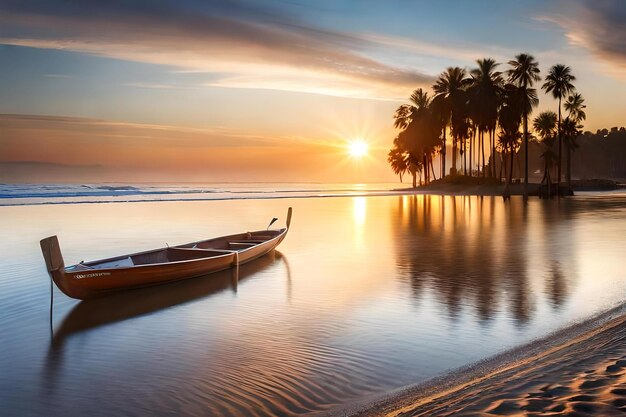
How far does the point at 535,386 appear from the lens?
545cm

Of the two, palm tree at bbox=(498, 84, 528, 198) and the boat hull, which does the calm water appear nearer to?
the boat hull

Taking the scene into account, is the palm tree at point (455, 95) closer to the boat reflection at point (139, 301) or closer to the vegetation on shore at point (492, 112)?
the vegetation on shore at point (492, 112)

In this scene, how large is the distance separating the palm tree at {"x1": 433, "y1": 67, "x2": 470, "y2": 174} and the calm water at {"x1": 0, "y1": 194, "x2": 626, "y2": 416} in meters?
60.1

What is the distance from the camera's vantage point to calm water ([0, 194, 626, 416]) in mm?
6520

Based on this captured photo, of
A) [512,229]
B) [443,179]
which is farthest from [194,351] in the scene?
[443,179]

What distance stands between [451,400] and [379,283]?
8.13m

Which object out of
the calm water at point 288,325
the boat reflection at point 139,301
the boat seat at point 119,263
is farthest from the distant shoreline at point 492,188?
the boat seat at point 119,263

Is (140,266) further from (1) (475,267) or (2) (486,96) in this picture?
(2) (486,96)

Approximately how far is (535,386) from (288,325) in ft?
16.2

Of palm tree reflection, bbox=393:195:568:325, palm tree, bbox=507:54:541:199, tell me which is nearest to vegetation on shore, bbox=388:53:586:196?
palm tree, bbox=507:54:541:199

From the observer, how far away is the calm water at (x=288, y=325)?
652 cm

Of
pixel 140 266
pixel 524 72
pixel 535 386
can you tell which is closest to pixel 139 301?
pixel 140 266

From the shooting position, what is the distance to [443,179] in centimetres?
8750

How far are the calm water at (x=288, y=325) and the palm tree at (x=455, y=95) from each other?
197 feet
